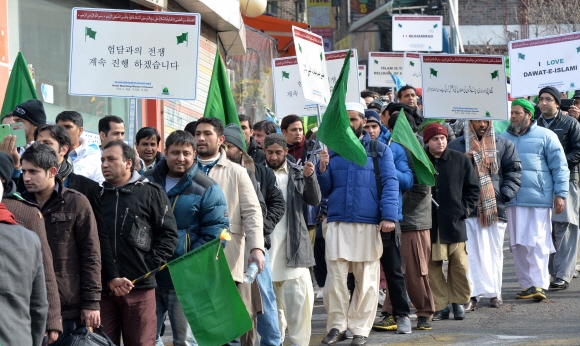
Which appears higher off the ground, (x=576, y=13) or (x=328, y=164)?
(x=576, y=13)

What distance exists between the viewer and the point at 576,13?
3014 cm

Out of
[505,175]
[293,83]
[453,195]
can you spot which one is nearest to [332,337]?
[453,195]

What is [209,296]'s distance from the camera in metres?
6.90

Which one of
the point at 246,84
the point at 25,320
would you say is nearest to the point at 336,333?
the point at 25,320

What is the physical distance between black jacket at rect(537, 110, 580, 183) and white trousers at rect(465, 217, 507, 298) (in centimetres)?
179

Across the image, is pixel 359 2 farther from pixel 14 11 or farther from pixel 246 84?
pixel 14 11

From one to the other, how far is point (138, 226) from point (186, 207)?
59 centimetres

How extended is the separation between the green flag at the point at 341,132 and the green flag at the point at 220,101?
0.87 metres

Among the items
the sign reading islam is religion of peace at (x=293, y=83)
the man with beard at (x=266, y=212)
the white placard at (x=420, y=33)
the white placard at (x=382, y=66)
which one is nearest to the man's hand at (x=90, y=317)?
the man with beard at (x=266, y=212)

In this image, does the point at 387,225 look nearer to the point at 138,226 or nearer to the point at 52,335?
the point at 138,226

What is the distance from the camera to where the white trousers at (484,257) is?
10672 millimetres

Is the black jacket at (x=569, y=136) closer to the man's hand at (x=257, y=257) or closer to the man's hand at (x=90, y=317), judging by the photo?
the man's hand at (x=257, y=257)

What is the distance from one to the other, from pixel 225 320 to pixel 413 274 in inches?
128

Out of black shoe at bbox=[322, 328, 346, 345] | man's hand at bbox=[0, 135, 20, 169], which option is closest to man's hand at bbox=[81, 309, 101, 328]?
man's hand at bbox=[0, 135, 20, 169]
